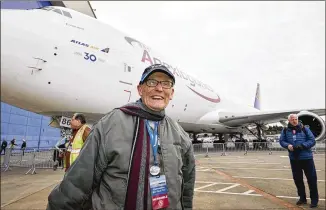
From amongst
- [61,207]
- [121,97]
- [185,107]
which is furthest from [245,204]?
[185,107]

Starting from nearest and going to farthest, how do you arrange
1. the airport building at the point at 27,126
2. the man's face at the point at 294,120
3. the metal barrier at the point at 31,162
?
1. the man's face at the point at 294,120
2. the metal barrier at the point at 31,162
3. the airport building at the point at 27,126

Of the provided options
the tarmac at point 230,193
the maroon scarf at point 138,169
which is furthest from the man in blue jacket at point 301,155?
the maroon scarf at point 138,169

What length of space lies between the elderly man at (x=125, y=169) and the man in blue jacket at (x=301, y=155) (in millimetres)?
3197

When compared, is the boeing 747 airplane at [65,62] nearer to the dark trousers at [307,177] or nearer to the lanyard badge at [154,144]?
the lanyard badge at [154,144]

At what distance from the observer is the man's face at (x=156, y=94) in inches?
54.3

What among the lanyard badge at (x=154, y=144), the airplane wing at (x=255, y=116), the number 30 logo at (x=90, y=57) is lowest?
the lanyard badge at (x=154, y=144)

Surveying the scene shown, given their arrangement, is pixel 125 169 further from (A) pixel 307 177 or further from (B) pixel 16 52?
(B) pixel 16 52

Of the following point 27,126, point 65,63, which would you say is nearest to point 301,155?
point 65,63

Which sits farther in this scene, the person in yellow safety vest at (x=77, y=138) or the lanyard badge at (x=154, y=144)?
the person in yellow safety vest at (x=77, y=138)

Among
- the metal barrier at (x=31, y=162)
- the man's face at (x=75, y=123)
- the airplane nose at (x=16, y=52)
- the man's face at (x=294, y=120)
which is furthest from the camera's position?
the metal barrier at (x=31, y=162)

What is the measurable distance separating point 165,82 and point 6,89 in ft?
14.8

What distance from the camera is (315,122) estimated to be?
453 inches

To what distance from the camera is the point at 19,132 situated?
750 inches

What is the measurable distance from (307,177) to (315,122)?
9.64 metres
